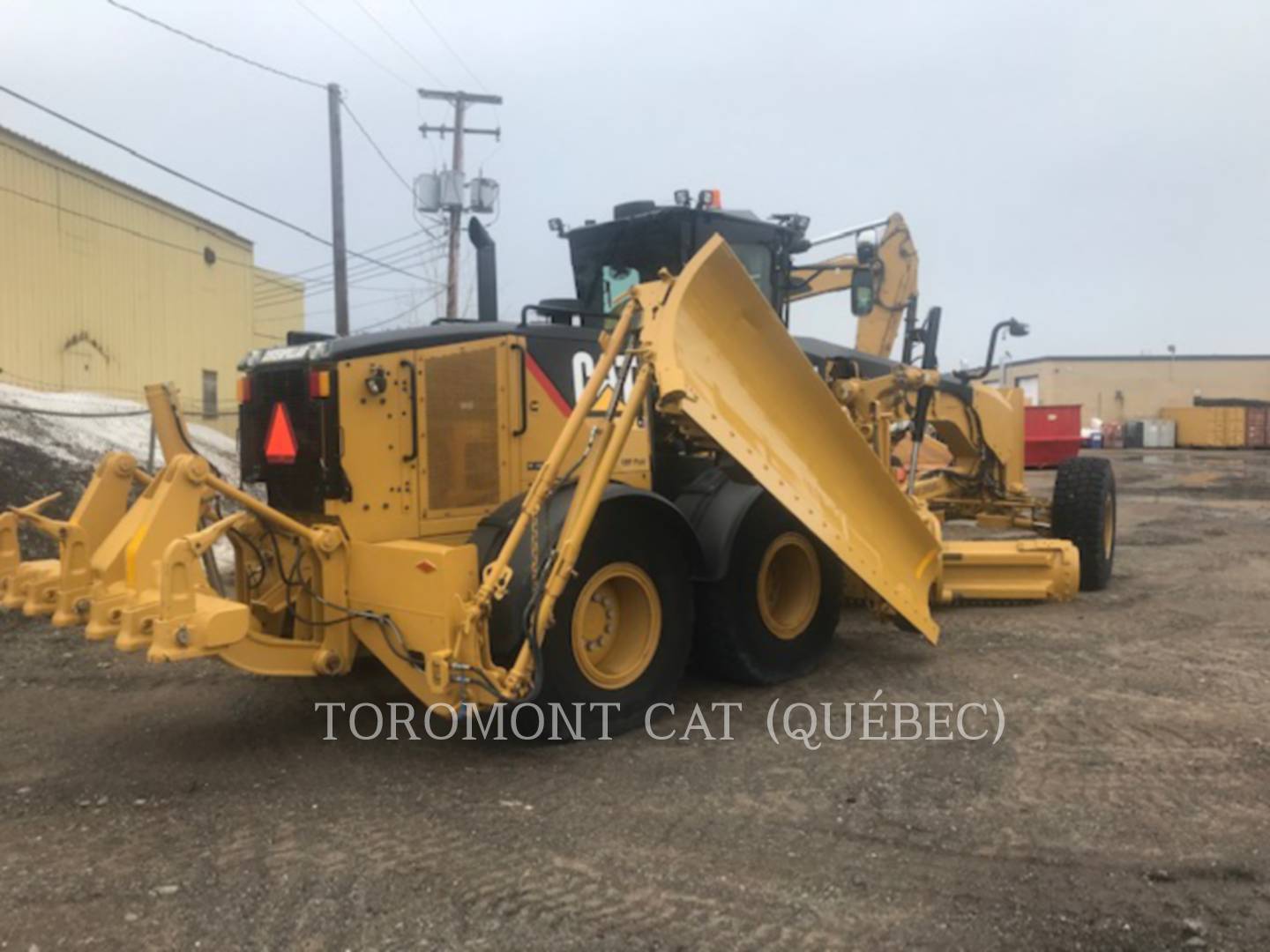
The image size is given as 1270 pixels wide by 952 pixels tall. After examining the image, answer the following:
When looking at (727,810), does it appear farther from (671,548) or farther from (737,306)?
(737,306)

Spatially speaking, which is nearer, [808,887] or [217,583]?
[808,887]

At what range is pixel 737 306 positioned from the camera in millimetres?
4793

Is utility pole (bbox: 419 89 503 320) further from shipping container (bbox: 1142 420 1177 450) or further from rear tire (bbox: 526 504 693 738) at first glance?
shipping container (bbox: 1142 420 1177 450)

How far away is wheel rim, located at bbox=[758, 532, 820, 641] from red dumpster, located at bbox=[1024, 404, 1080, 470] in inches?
697

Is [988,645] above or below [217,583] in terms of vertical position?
below

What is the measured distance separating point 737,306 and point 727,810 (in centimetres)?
221

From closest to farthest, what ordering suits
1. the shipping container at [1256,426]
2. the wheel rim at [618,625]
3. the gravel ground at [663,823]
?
1. the gravel ground at [663,823]
2. the wheel rim at [618,625]
3. the shipping container at [1256,426]

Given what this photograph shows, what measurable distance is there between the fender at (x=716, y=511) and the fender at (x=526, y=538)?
0.31ft

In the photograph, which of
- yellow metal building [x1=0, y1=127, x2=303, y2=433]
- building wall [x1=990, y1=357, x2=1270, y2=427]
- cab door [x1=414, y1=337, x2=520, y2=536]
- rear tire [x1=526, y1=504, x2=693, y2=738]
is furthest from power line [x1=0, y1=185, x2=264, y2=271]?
building wall [x1=990, y1=357, x2=1270, y2=427]

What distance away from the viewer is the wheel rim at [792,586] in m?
5.86

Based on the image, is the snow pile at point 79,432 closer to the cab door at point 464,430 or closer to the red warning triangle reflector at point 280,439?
the red warning triangle reflector at point 280,439

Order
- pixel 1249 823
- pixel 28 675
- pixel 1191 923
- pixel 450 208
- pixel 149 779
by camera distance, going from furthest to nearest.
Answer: pixel 450 208 < pixel 28 675 < pixel 149 779 < pixel 1249 823 < pixel 1191 923

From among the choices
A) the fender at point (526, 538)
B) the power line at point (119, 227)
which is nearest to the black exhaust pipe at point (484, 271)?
the fender at point (526, 538)

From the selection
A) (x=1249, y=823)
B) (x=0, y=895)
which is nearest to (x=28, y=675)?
(x=0, y=895)
